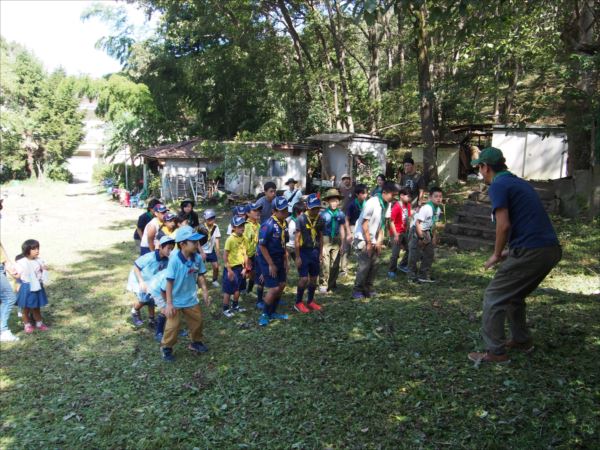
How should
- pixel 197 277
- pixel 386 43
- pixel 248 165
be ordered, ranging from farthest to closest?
pixel 386 43, pixel 248 165, pixel 197 277

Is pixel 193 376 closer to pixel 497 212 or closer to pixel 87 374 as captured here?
pixel 87 374

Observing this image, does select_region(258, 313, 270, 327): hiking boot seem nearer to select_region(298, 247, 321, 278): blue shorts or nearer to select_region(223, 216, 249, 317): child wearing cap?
select_region(223, 216, 249, 317): child wearing cap

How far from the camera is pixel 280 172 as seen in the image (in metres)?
24.7

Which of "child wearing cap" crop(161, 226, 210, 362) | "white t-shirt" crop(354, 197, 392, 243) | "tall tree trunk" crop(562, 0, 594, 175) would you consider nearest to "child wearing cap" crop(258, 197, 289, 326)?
"child wearing cap" crop(161, 226, 210, 362)

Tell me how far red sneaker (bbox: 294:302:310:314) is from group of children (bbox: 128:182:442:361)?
0.02 m

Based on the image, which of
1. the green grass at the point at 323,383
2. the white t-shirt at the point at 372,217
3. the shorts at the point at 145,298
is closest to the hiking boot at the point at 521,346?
the green grass at the point at 323,383

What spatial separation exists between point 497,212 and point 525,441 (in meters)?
1.89

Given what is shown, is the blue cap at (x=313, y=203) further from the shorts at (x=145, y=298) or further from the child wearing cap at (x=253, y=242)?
the shorts at (x=145, y=298)

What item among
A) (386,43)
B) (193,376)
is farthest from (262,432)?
(386,43)

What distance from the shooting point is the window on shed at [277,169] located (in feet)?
80.1

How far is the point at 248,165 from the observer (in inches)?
859

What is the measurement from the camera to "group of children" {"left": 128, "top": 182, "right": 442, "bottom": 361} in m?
6.00

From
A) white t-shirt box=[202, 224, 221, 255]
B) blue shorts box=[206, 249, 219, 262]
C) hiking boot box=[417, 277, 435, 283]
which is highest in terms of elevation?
white t-shirt box=[202, 224, 221, 255]

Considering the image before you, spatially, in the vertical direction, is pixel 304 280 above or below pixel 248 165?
below
